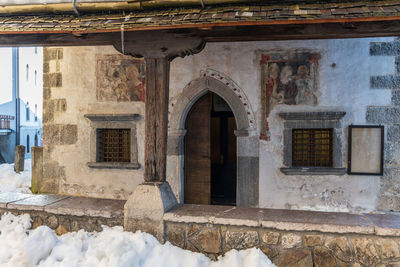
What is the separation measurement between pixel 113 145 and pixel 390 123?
16.7 feet

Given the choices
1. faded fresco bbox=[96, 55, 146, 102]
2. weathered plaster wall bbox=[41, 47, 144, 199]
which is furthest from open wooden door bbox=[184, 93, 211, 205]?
faded fresco bbox=[96, 55, 146, 102]

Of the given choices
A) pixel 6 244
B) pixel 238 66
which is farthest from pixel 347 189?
pixel 6 244

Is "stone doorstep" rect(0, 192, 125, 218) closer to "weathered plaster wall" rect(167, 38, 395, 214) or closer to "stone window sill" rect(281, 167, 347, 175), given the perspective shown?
"weathered plaster wall" rect(167, 38, 395, 214)

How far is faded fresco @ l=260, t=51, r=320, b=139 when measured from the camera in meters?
5.21

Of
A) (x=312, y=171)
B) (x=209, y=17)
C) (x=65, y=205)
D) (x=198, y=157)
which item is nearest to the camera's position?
(x=209, y=17)

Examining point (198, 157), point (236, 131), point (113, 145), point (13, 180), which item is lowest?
point (13, 180)

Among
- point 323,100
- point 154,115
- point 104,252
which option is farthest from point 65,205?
point 323,100

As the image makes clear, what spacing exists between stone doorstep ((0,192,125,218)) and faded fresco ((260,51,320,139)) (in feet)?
9.69

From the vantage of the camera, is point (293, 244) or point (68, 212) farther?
point (68, 212)

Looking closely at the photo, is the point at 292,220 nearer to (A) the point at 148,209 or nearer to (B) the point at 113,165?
(A) the point at 148,209

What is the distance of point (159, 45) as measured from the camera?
343 cm

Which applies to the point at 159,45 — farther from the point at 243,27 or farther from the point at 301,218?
the point at 301,218

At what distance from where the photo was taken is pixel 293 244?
2932mm

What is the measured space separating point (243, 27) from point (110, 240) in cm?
262
